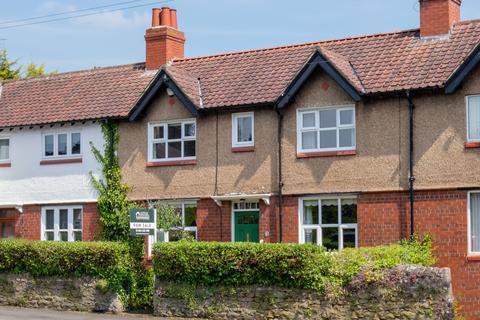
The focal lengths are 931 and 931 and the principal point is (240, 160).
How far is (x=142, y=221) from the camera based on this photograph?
2553 cm

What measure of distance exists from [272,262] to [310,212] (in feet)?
13.1

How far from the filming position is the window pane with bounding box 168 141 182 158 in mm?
28547

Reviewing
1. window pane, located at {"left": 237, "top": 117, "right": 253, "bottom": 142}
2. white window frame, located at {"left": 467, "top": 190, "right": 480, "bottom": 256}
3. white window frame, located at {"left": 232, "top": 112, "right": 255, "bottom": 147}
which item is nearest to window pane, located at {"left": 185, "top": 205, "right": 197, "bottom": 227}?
white window frame, located at {"left": 232, "top": 112, "right": 255, "bottom": 147}

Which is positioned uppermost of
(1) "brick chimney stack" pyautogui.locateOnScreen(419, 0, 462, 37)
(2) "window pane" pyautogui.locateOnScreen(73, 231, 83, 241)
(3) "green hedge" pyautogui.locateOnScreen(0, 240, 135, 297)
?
(1) "brick chimney stack" pyautogui.locateOnScreen(419, 0, 462, 37)

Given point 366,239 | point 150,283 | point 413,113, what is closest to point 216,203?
point 150,283

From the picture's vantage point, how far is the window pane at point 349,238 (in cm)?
2573

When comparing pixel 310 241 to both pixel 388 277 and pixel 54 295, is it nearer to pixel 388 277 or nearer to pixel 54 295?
pixel 388 277

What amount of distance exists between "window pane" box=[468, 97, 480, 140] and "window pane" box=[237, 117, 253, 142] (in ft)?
21.3

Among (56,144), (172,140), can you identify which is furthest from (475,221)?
(56,144)

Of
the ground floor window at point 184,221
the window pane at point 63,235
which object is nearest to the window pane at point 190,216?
the ground floor window at point 184,221

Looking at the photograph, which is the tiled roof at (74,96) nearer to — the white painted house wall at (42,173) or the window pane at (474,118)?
the white painted house wall at (42,173)

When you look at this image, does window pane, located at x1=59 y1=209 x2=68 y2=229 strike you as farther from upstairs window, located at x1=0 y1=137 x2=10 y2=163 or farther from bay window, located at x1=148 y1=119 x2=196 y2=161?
bay window, located at x1=148 y1=119 x2=196 y2=161

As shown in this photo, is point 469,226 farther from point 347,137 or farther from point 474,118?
point 347,137

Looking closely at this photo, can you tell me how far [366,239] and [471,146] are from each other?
3.80m
